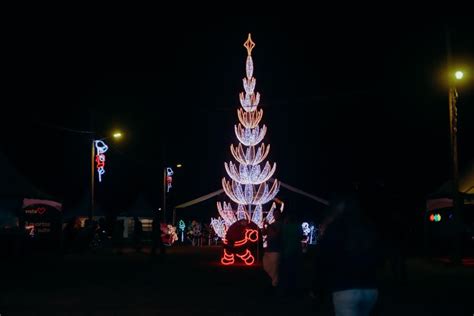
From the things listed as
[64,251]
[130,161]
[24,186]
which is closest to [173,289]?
[24,186]

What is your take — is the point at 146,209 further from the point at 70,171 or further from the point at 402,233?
the point at 402,233

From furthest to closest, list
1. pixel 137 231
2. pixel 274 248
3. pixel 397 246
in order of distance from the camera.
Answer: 1. pixel 137 231
2. pixel 397 246
3. pixel 274 248

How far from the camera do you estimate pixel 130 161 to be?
10538 centimetres

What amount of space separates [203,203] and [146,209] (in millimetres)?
10124

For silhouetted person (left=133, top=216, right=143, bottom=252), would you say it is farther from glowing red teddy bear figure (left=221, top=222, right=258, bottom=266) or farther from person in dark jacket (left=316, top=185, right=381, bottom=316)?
person in dark jacket (left=316, top=185, right=381, bottom=316)

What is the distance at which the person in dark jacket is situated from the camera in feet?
21.5

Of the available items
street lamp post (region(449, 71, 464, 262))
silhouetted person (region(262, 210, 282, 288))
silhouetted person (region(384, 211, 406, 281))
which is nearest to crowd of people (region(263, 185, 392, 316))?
silhouetted person (region(262, 210, 282, 288))

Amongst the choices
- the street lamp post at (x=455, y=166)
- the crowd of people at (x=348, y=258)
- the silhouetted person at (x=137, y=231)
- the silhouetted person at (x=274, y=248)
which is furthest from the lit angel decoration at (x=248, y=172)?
the crowd of people at (x=348, y=258)

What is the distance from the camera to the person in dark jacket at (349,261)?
21.5 feet

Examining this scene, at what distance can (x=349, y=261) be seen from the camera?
21.7 feet

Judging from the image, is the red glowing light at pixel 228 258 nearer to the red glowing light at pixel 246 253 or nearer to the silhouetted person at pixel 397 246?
the red glowing light at pixel 246 253

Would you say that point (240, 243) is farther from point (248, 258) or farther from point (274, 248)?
point (274, 248)

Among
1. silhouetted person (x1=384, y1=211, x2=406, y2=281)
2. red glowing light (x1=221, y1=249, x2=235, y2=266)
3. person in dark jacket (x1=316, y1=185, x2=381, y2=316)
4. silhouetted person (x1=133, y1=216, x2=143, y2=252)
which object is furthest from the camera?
silhouetted person (x1=133, y1=216, x2=143, y2=252)

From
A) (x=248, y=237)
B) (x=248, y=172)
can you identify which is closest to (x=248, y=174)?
(x=248, y=172)
